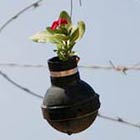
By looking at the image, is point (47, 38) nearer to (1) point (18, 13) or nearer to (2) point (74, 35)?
(2) point (74, 35)

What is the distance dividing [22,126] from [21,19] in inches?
18.5

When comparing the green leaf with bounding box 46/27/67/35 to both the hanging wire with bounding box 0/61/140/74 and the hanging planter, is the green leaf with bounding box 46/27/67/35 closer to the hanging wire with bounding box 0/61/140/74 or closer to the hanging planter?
the hanging planter

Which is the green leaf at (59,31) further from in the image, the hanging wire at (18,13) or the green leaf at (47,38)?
the hanging wire at (18,13)

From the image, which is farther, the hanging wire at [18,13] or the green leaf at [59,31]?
the hanging wire at [18,13]

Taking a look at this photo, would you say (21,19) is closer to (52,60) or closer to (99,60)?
(99,60)

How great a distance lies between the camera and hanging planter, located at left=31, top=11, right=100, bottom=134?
103cm

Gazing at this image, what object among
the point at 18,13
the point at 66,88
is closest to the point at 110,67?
the point at 18,13

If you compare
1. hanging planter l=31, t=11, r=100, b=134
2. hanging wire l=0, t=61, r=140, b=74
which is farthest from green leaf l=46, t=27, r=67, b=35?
hanging wire l=0, t=61, r=140, b=74

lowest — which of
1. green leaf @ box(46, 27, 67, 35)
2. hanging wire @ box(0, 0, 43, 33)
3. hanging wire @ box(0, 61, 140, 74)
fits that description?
hanging wire @ box(0, 61, 140, 74)

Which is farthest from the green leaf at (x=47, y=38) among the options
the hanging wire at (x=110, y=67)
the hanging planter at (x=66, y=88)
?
the hanging wire at (x=110, y=67)

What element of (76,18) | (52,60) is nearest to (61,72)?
(52,60)

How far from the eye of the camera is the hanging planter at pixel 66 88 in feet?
3.36

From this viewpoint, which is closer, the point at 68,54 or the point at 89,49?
the point at 68,54

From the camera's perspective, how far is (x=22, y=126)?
6.88 feet
